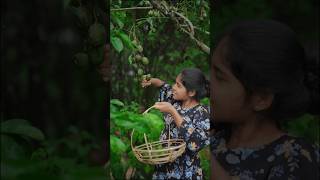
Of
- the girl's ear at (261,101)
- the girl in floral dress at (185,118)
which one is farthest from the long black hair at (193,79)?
the girl's ear at (261,101)

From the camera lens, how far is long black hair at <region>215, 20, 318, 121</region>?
6.59 ft

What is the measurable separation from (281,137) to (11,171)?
0.87m

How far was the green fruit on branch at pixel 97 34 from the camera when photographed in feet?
6.41

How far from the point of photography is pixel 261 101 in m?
2.06

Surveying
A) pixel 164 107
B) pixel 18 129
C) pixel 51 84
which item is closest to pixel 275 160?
pixel 164 107

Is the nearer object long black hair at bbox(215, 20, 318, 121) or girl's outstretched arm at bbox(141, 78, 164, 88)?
girl's outstretched arm at bbox(141, 78, 164, 88)

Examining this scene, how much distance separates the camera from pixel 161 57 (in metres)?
1.87

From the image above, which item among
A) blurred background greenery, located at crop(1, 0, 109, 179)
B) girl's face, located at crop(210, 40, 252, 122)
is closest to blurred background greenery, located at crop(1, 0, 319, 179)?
blurred background greenery, located at crop(1, 0, 109, 179)

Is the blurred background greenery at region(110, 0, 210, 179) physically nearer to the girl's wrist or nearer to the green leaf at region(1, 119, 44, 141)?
the girl's wrist

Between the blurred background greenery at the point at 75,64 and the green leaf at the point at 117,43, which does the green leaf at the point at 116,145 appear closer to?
the blurred background greenery at the point at 75,64

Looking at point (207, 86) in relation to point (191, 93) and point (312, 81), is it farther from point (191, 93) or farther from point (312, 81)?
point (312, 81)

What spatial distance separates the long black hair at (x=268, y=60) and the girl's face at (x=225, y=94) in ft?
→ 0.06

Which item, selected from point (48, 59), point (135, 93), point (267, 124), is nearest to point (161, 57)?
point (135, 93)

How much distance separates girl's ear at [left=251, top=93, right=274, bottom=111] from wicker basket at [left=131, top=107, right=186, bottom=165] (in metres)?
0.31
